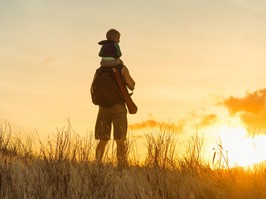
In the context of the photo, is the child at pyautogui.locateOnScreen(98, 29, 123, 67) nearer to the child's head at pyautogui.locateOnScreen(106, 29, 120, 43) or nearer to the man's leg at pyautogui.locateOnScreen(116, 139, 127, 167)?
the child's head at pyautogui.locateOnScreen(106, 29, 120, 43)

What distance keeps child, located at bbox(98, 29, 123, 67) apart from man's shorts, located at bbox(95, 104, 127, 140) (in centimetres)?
73

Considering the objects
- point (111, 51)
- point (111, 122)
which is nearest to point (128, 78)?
point (111, 51)

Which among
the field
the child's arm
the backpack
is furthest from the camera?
the child's arm

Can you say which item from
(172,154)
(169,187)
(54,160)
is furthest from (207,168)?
(54,160)

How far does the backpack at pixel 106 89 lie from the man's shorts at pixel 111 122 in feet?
0.39

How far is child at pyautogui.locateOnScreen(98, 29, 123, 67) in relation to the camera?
8.62m

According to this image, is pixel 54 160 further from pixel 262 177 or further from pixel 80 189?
pixel 262 177

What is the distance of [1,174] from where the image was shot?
6.21 meters

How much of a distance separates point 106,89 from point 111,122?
2.03 feet

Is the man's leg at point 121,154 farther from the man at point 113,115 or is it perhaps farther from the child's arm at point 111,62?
the child's arm at point 111,62

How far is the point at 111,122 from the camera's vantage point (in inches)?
345

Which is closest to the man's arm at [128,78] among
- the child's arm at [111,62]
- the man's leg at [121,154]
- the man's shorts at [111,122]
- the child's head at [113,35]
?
the child's arm at [111,62]

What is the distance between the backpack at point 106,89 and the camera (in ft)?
27.9

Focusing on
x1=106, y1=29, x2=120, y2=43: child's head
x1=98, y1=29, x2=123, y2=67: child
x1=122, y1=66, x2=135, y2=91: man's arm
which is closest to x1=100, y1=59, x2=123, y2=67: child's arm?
x1=98, y1=29, x2=123, y2=67: child
